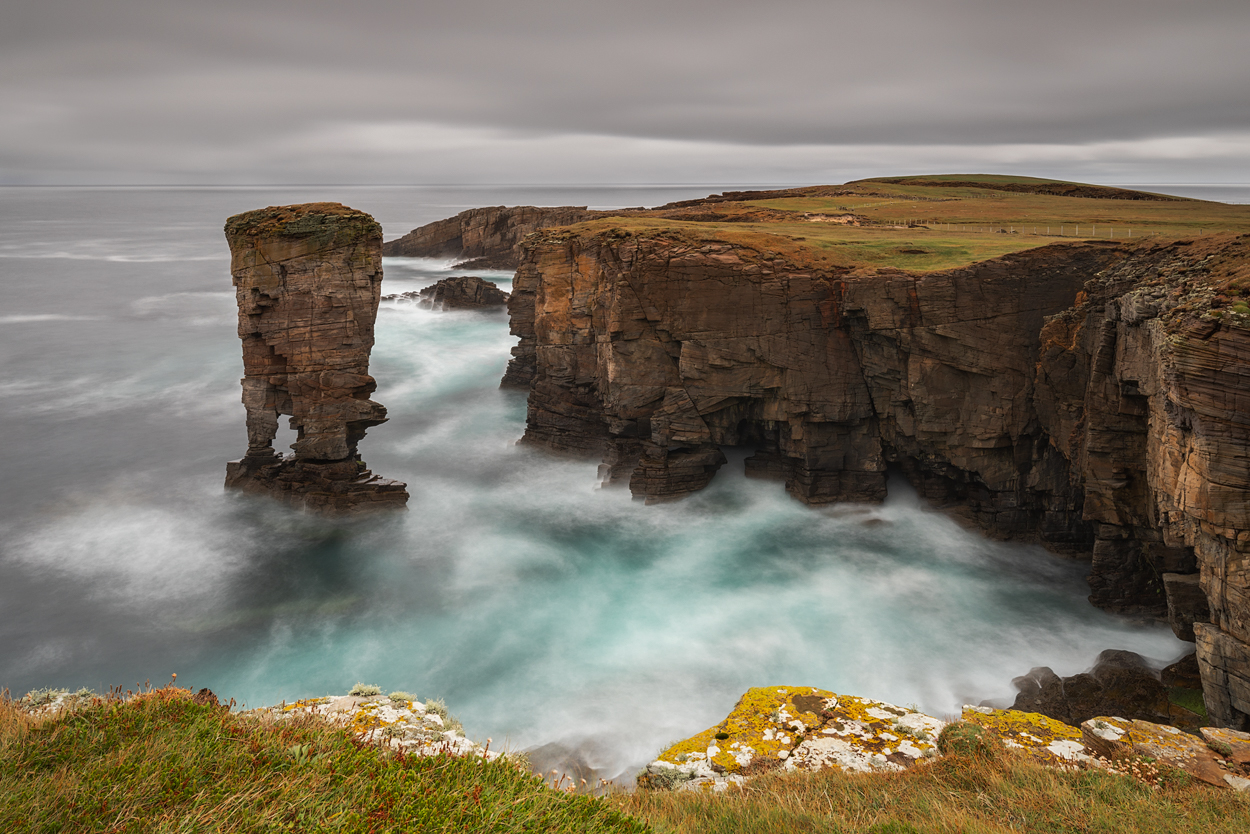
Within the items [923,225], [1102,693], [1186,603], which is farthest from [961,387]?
[923,225]

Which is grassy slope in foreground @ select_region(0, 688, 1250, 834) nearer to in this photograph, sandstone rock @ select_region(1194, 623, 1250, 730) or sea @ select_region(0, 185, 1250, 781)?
sandstone rock @ select_region(1194, 623, 1250, 730)

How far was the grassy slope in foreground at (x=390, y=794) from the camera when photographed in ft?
20.7

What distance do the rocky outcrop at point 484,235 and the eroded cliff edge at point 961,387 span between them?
36.7 m

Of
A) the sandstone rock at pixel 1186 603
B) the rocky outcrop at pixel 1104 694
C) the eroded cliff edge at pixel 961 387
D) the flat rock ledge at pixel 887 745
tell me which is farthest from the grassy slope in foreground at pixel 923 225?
the flat rock ledge at pixel 887 745

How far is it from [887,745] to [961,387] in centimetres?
1817

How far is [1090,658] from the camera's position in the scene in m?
20.4

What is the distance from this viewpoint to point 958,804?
8.72 m

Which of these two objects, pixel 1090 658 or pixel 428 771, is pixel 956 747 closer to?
pixel 428 771

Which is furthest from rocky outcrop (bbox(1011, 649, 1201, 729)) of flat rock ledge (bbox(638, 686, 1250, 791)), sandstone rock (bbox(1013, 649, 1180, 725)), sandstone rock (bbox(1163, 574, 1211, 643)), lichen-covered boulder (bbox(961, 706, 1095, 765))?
lichen-covered boulder (bbox(961, 706, 1095, 765))

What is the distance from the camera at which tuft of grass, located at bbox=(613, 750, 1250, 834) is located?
7844 mm

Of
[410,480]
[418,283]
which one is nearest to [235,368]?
[410,480]

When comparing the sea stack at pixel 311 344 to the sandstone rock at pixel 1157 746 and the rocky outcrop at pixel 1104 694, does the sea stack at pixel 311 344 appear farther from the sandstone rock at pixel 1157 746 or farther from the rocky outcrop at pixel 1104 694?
the sandstone rock at pixel 1157 746

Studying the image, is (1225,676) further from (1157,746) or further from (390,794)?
(390,794)

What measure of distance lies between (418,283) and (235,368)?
29.8m
